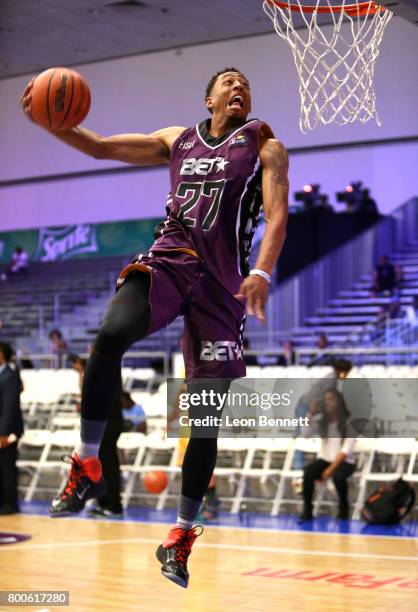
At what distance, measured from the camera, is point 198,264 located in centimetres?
470

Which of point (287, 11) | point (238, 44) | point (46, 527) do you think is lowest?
point (46, 527)

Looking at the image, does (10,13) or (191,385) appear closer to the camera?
(191,385)

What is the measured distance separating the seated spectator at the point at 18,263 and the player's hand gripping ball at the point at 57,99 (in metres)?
21.6

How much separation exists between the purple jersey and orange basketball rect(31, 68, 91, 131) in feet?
1.82

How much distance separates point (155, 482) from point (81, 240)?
1500 cm

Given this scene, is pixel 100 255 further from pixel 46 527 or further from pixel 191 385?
pixel 191 385

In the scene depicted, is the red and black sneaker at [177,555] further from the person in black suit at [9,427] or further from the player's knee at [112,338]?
the person in black suit at [9,427]

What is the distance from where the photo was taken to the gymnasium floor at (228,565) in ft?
22.3

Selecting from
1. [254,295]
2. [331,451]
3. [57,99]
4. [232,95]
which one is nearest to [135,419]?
[331,451]

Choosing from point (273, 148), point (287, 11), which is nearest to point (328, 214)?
point (287, 11)

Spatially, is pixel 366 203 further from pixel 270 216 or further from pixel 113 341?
pixel 113 341

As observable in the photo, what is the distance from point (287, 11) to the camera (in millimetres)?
7629

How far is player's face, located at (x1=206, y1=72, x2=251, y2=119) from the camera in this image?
4887 mm

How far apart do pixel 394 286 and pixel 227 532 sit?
36.4 ft
